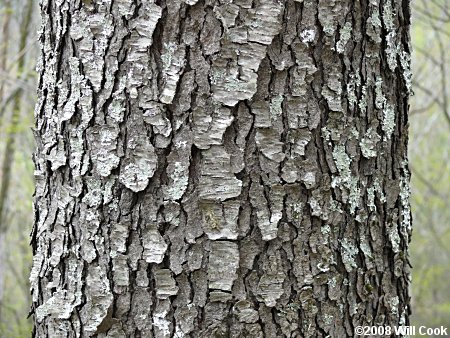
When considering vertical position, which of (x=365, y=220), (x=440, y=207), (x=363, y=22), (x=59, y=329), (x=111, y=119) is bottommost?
(x=59, y=329)

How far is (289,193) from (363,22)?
0.42m

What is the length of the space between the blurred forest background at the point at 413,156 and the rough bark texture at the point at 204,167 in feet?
8.41

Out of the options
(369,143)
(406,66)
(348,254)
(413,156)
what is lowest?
(348,254)

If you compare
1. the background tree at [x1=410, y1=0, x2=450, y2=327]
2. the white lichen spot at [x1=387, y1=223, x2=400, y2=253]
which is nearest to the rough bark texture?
the white lichen spot at [x1=387, y1=223, x2=400, y2=253]

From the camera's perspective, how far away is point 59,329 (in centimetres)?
124

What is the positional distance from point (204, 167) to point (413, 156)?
6373 mm

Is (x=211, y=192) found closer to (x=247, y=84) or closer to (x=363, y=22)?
(x=247, y=84)

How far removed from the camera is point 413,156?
707 centimetres

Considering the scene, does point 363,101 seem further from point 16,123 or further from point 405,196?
point 16,123

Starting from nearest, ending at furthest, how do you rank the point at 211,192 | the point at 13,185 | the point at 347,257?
1. the point at 211,192
2. the point at 347,257
3. the point at 13,185

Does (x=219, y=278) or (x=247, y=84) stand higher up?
(x=247, y=84)

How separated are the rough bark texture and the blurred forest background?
2.56 meters

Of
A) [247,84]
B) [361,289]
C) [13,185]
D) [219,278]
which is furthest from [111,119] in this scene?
[13,185]

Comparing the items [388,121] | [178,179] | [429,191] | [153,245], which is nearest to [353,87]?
[388,121]
